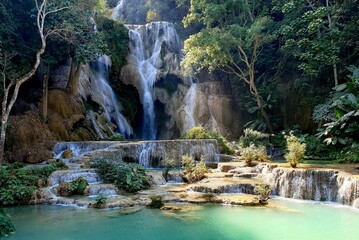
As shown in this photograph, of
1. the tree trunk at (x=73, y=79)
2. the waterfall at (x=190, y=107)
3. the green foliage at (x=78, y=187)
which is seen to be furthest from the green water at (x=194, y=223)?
the waterfall at (x=190, y=107)

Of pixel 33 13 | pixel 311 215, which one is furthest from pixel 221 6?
pixel 311 215

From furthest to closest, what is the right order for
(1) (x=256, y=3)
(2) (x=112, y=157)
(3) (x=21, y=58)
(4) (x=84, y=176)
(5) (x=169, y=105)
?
(5) (x=169, y=105) → (1) (x=256, y=3) → (3) (x=21, y=58) → (2) (x=112, y=157) → (4) (x=84, y=176)

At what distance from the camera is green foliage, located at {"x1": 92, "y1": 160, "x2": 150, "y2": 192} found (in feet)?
35.9

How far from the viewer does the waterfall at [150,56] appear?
24.2 meters

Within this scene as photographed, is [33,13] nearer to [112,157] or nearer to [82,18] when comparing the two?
[82,18]

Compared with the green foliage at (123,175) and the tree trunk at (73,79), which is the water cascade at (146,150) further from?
the tree trunk at (73,79)

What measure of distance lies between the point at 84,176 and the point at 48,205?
6.78 feet

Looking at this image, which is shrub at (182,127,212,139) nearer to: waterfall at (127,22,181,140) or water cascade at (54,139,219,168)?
water cascade at (54,139,219,168)

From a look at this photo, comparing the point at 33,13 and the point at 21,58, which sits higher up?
the point at 33,13

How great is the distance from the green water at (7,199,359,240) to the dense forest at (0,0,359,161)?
5714 millimetres

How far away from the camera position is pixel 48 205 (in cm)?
963

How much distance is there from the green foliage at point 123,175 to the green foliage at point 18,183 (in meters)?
1.79

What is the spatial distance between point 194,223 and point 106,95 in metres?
16.5

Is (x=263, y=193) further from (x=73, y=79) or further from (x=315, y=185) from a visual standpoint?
(x=73, y=79)
